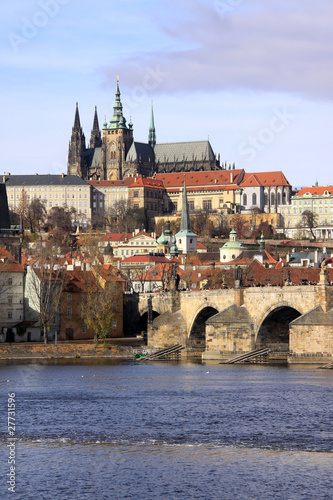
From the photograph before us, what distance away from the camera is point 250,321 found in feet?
221

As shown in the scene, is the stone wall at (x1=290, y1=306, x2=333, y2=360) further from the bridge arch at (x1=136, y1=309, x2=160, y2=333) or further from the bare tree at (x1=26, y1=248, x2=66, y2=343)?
the bridge arch at (x1=136, y1=309, x2=160, y2=333)

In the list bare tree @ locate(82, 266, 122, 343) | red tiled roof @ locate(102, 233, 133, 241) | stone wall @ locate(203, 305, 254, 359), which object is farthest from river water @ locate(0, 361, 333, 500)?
red tiled roof @ locate(102, 233, 133, 241)

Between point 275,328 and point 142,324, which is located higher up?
point 142,324

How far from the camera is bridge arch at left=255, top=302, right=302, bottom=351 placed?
66.3 m

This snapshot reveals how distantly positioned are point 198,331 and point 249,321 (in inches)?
407

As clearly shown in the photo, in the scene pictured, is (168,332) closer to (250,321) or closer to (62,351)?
(62,351)

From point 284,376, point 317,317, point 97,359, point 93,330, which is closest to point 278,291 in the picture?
point 317,317

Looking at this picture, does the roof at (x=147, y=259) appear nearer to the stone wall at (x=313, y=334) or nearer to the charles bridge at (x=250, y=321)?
the charles bridge at (x=250, y=321)

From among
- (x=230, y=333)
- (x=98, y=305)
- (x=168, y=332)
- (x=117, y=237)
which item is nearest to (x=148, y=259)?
(x=117, y=237)

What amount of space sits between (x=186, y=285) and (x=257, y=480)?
77.1m

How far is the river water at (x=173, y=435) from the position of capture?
31.3 metres

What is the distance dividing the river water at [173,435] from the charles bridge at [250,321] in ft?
6.96

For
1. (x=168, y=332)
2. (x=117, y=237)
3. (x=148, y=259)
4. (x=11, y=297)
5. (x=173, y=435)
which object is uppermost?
(x=117, y=237)

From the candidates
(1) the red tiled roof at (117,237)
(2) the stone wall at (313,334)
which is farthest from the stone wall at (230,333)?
(1) the red tiled roof at (117,237)
